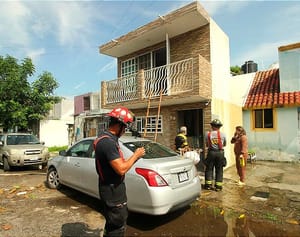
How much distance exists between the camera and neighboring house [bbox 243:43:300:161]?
10.5 meters

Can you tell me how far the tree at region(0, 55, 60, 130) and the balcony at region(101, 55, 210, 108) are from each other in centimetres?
791

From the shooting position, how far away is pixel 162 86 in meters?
9.27

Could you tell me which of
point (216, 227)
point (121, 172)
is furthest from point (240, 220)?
point (121, 172)

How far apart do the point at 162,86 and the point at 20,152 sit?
662 cm

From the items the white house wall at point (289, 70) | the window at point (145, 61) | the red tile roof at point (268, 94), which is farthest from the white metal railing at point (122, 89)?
the white house wall at point (289, 70)

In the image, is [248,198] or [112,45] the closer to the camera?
[248,198]

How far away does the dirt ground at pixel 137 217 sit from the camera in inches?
152

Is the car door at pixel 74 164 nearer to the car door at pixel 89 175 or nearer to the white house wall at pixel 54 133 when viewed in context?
the car door at pixel 89 175

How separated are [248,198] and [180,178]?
8.25 feet

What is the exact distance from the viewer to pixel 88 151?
17.5 ft

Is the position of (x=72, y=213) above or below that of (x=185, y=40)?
below

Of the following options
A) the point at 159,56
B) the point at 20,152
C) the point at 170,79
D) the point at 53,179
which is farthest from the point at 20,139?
the point at 159,56

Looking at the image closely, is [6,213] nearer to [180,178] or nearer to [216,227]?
[180,178]

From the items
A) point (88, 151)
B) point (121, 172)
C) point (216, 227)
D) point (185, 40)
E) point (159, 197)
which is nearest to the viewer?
point (121, 172)
